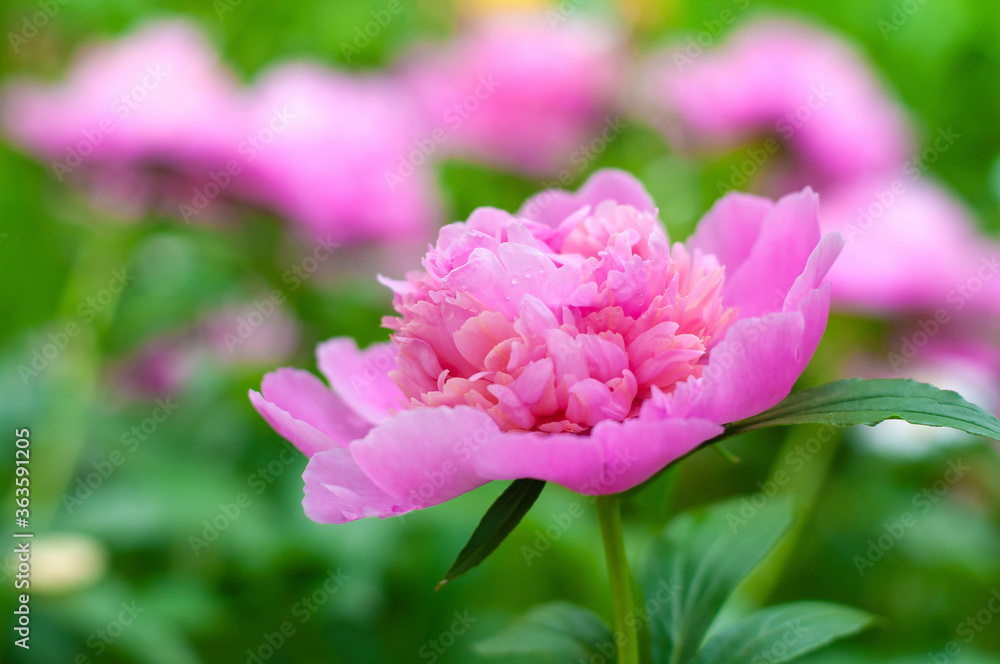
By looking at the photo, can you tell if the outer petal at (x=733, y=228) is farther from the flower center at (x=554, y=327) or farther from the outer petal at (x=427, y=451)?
the outer petal at (x=427, y=451)

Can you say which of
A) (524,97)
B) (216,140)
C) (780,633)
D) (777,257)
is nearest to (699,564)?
(780,633)

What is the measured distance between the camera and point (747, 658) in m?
0.45

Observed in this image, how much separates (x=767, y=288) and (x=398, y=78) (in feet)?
4.97

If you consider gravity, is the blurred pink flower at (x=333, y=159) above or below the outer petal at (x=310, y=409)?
above

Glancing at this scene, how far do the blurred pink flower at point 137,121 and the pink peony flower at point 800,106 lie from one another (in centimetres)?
76

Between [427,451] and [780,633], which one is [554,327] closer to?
[427,451]

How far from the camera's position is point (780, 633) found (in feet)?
Answer: 1.50

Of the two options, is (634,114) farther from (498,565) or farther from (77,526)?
(77,526)

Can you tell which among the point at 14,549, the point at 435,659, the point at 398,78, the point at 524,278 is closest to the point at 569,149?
the point at 398,78

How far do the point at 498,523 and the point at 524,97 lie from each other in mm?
1393

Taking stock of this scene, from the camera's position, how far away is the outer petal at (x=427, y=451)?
387mm

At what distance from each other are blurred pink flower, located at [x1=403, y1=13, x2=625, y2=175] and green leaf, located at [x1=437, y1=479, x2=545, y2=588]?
1294 mm

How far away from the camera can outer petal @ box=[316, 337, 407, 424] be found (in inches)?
21.2

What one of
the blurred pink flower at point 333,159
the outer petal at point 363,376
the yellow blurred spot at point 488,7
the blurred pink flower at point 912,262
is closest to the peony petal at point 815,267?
the outer petal at point 363,376
